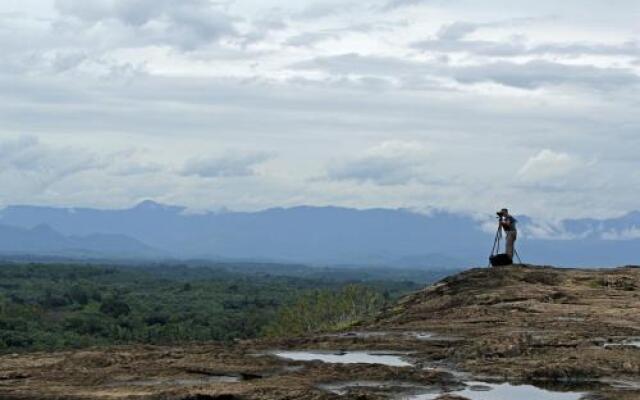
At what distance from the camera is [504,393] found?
45.3 ft

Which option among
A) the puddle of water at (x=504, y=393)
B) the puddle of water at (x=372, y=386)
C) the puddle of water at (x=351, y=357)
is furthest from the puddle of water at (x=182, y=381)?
the puddle of water at (x=504, y=393)

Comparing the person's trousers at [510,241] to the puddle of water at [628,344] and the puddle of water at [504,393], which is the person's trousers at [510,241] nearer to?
the puddle of water at [628,344]

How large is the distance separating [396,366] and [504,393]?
2335 millimetres

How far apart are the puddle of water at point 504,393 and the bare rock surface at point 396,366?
0.62ft

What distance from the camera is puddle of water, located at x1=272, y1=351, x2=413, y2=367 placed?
54.4ft

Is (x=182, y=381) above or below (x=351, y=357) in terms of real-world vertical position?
below

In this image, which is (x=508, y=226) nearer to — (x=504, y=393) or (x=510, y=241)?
(x=510, y=241)

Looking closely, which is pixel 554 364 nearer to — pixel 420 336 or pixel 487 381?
pixel 487 381

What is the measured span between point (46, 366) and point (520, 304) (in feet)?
41.3

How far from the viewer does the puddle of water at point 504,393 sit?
43.9ft

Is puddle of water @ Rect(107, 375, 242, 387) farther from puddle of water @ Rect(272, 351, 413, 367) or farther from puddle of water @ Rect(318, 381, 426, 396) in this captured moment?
puddle of water @ Rect(272, 351, 413, 367)

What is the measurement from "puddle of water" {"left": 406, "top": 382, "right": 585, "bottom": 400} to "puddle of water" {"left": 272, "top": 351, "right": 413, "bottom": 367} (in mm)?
2141

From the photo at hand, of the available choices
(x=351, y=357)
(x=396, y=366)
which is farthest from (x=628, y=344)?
(x=351, y=357)

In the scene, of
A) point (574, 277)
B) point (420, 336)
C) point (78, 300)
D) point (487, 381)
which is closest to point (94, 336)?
point (78, 300)
